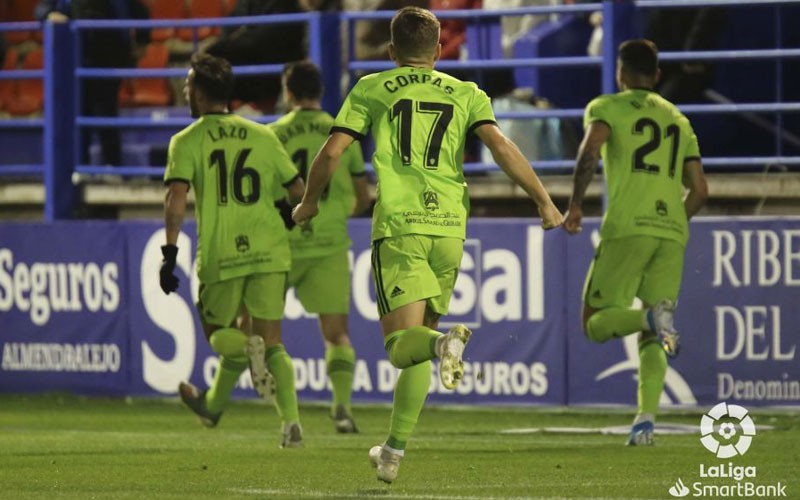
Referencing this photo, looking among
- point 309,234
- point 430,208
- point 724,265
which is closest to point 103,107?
point 309,234

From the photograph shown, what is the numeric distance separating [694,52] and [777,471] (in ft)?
18.1

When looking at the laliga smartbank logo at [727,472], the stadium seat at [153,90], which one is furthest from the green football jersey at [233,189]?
the stadium seat at [153,90]

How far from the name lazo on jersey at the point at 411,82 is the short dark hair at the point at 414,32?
10 centimetres

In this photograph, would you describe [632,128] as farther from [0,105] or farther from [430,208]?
[0,105]

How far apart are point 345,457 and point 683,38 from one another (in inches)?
234

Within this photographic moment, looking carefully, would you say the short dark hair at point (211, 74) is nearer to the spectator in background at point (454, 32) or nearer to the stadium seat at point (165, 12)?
the spectator in background at point (454, 32)

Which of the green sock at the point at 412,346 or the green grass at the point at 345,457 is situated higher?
the green sock at the point at 412,346

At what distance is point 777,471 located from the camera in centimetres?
928

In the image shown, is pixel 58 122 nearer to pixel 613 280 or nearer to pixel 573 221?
pixel 573 221

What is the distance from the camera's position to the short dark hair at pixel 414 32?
881 cm

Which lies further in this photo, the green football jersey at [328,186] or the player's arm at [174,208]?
the green football jersey at [328,186]

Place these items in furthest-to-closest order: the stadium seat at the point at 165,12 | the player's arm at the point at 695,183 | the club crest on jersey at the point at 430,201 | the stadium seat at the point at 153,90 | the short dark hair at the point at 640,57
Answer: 1. the stadium seat at the point at 165,12
2. the stadium seat at the point at 153,90
3. the player's arm at the point at 695,183
4. the short dark hair at the point at 640,57
5. the club crest on jersey at the point at 430,201

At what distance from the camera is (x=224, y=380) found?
11516 millimetres

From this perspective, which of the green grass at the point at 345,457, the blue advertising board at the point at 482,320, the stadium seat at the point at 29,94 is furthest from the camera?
the stadium seat at the point at 29,94
